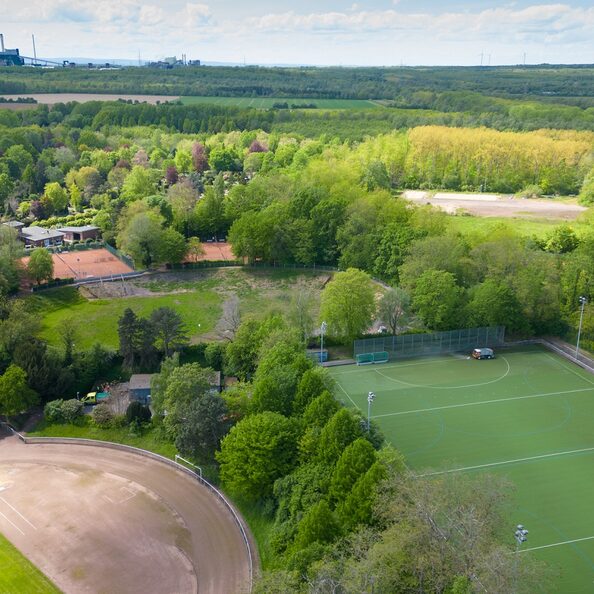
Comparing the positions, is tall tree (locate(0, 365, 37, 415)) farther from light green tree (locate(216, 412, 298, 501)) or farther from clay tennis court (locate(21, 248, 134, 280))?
clay tennis court (locate(21, 248, 134, 280))

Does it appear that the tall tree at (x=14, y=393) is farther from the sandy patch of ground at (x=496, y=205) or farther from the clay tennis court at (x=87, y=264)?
the sandy patch of ground at (x=496, y=205)

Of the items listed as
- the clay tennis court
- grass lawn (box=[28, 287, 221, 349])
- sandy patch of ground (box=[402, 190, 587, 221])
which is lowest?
grass lawn (box=[28, 287, 221, 349])

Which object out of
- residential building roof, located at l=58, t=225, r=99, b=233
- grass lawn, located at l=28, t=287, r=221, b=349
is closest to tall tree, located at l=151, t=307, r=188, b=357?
grass lawn, located at l=28, t=287, r=221, b=349

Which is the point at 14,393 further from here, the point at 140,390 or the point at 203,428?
the point at 203,428

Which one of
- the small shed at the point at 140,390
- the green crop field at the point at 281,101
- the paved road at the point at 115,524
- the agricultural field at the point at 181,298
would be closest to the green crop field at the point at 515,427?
the paved road at the point at 115,524

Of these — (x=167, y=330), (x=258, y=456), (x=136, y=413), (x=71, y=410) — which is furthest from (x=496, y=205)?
(x=258, y=456)

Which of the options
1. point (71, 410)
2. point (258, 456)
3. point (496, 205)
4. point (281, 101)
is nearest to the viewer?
point (258, 456)
